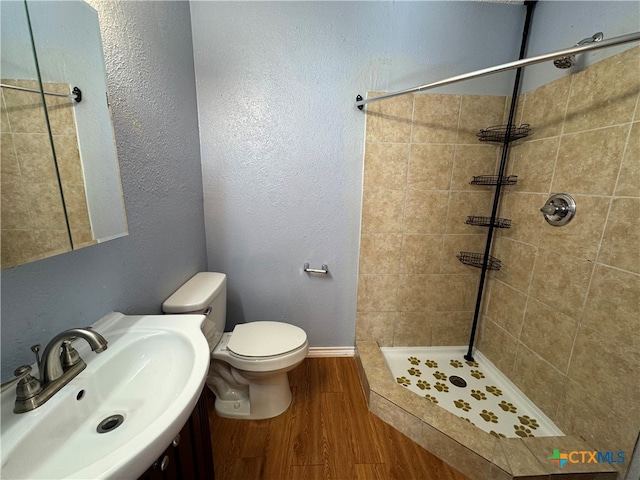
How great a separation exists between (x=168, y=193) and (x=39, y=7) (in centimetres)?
70

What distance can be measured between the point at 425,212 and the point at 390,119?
646 millimetres

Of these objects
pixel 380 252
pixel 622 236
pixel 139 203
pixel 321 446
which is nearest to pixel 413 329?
pixel 380 252

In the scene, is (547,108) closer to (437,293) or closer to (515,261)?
(515,261)

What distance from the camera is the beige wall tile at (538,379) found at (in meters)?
1.29

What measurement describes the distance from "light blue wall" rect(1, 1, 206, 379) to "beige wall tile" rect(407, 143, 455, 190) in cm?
137

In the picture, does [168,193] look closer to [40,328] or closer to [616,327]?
[40,328]

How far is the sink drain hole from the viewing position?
2.06 feet

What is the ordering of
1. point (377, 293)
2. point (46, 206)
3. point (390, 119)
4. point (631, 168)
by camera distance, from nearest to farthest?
point (46, 206) < point (631, 168) < point (390, 119) < point (377, 293)

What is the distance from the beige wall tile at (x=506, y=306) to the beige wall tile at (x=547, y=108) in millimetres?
913

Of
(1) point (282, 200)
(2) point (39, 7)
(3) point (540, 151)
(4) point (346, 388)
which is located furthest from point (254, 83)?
(4) point (346, 388)

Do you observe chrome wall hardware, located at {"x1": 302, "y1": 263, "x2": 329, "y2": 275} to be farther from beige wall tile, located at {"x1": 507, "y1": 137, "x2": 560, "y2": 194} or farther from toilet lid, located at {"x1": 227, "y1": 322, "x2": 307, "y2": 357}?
beige wall tile, located at {"x1": 507, "y1": 137, "x2": 560, "y2": 194}

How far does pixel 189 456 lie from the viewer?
2.54 ft

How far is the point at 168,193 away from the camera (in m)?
1.24

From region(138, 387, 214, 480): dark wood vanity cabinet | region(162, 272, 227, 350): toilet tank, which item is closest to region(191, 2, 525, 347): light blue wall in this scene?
region(162, 272, 227, 350): toilet tank
